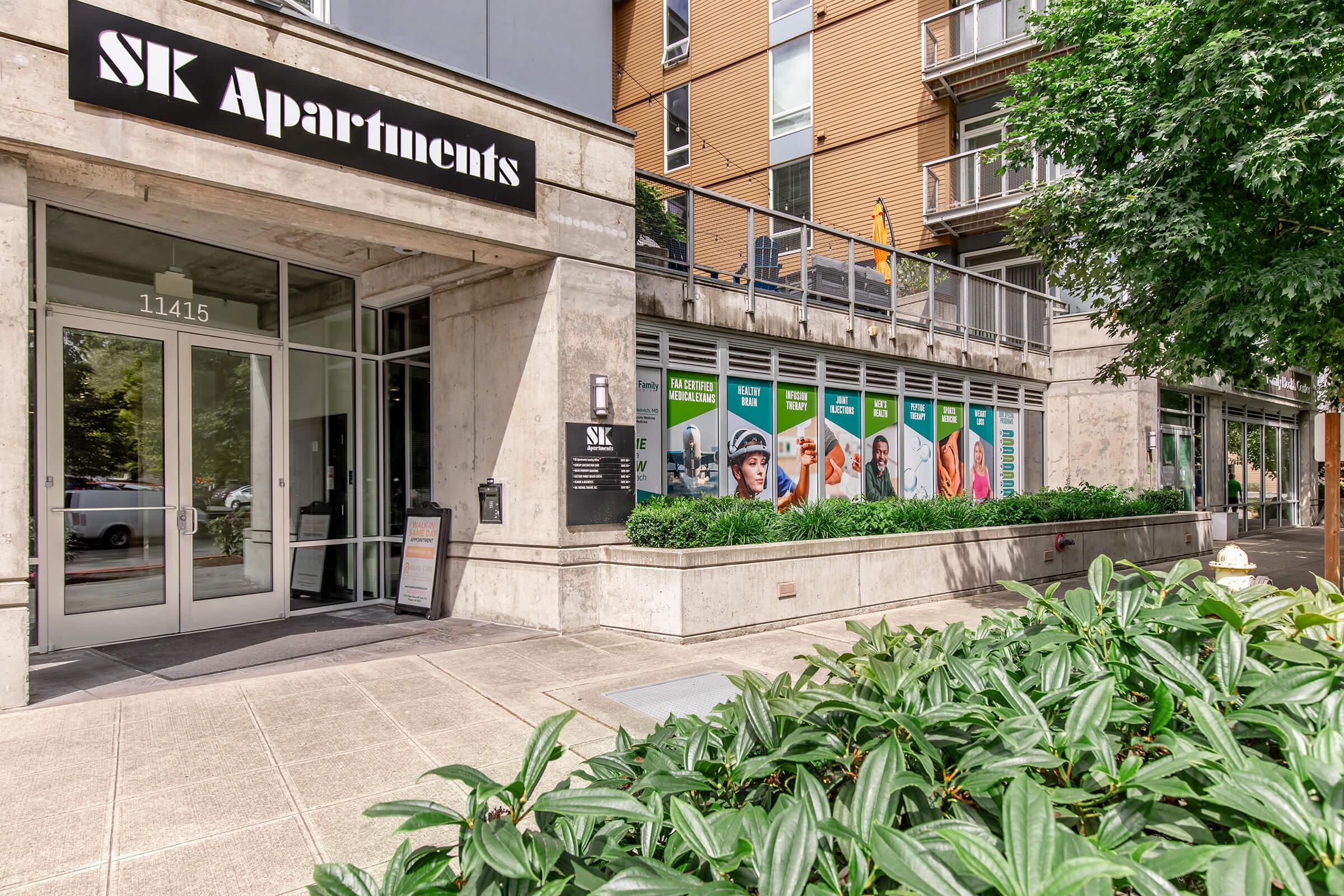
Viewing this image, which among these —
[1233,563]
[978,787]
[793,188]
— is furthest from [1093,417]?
[978,787]

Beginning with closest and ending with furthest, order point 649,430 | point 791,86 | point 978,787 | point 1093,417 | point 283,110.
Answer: point 978,787
point 283,110
point 649,430
point 1093,417
point 791,86

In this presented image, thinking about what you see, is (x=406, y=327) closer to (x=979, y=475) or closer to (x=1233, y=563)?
(x=1233, y=563)

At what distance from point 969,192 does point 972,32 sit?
3727mm

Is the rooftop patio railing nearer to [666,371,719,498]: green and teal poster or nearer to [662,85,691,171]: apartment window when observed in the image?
[662,85,691,171]: apartment window

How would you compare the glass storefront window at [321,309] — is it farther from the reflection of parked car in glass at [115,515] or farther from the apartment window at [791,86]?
the apartment window at [791,86]

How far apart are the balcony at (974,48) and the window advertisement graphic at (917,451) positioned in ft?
30.0

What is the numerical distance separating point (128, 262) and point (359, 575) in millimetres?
4148

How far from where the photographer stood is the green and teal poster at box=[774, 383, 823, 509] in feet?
37.9

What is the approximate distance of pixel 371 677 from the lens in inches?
250

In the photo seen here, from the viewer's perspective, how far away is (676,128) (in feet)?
80.1

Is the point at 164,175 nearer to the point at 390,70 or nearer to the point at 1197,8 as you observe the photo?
the point at 390,70

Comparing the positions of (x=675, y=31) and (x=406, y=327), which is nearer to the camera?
(x=406, y=327)

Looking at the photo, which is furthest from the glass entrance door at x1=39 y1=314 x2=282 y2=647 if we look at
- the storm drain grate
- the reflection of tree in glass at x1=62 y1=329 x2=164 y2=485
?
the storm drain grate

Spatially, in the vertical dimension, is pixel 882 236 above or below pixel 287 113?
above
